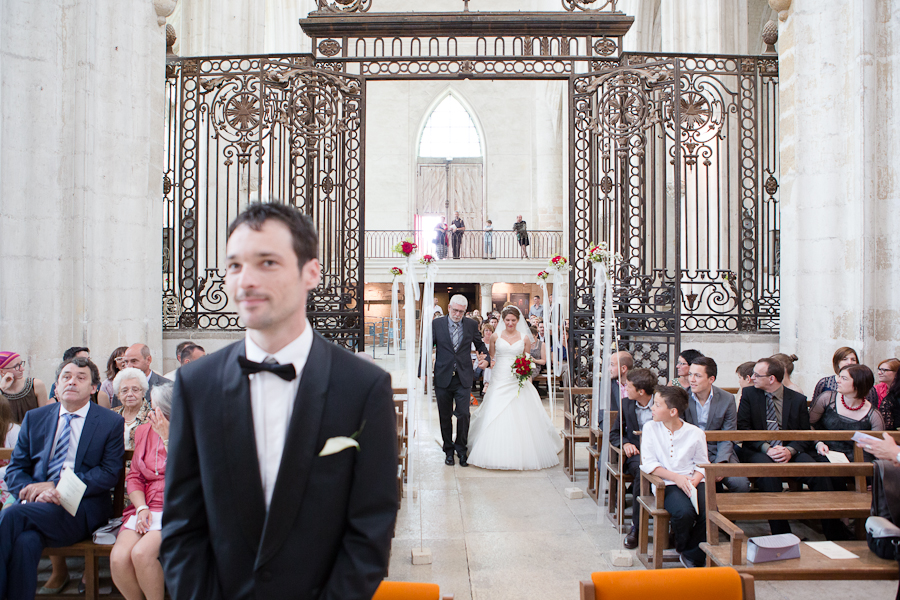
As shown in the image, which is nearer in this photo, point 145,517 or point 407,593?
point 407,593

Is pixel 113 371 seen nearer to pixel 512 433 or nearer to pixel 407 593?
pixel 512 433

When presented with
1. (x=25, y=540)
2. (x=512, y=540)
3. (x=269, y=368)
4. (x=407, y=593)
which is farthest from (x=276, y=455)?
(x=512, y=540)

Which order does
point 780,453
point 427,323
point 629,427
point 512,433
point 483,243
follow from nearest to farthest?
1. point 780,453
2. point 629,427
3. point 427,323
4. point 512,433
5. point 483,243

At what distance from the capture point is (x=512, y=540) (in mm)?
4332

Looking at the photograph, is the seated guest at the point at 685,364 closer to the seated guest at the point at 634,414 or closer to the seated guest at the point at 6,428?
the seated guest at the point at 634,414

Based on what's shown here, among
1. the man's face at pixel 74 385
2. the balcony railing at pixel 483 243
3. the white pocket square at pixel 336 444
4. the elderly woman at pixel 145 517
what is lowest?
the elderly woman at pixel 145 517

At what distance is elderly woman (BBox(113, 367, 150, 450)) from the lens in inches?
150

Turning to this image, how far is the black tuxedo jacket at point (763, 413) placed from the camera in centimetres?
458

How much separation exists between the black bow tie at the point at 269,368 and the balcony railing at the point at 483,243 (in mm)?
19996

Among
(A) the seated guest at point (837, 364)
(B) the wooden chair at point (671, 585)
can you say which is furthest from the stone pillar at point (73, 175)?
(A) the seated guest at point (837, 364)

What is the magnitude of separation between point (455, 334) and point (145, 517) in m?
3.70

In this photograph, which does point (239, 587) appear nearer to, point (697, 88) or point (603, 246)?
point (603, 246)

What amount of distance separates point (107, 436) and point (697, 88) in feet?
23.1

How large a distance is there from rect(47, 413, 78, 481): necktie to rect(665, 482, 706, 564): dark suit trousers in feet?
11.3
